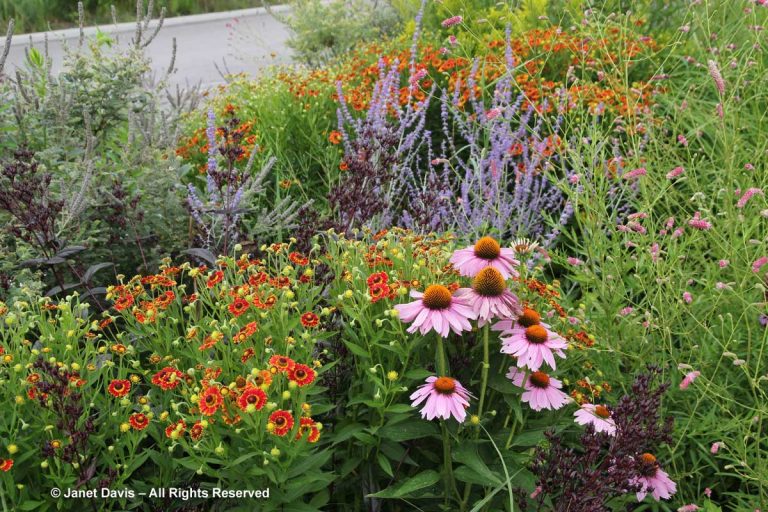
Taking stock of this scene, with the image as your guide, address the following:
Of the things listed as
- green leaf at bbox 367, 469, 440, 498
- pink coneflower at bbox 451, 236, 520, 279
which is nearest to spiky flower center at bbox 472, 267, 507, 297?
pink coneflower at bbox 451, 236, 520, 279

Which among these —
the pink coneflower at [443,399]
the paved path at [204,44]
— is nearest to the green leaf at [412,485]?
the pink coneflower at [443,399]

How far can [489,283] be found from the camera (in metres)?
2.10

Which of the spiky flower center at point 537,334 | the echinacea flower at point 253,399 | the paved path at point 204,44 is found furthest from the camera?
the paved path at point 204,44

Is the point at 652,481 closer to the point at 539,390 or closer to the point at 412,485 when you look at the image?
the point at 539,390

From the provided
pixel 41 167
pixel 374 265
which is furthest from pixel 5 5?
pixel 374 265

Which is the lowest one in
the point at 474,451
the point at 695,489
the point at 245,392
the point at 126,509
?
the point at 695,489

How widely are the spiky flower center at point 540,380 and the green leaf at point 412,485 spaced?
1.27ft

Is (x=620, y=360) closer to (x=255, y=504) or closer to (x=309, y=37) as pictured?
(x=255, y=504)

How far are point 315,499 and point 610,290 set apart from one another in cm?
146

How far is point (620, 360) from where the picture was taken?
114 inches

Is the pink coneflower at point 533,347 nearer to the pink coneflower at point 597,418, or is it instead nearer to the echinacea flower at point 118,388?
the pink coneflower at point 597,418

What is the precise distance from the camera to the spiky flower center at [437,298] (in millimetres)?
2105

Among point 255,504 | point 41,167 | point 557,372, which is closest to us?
point 255,504

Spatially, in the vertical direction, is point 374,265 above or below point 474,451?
above
